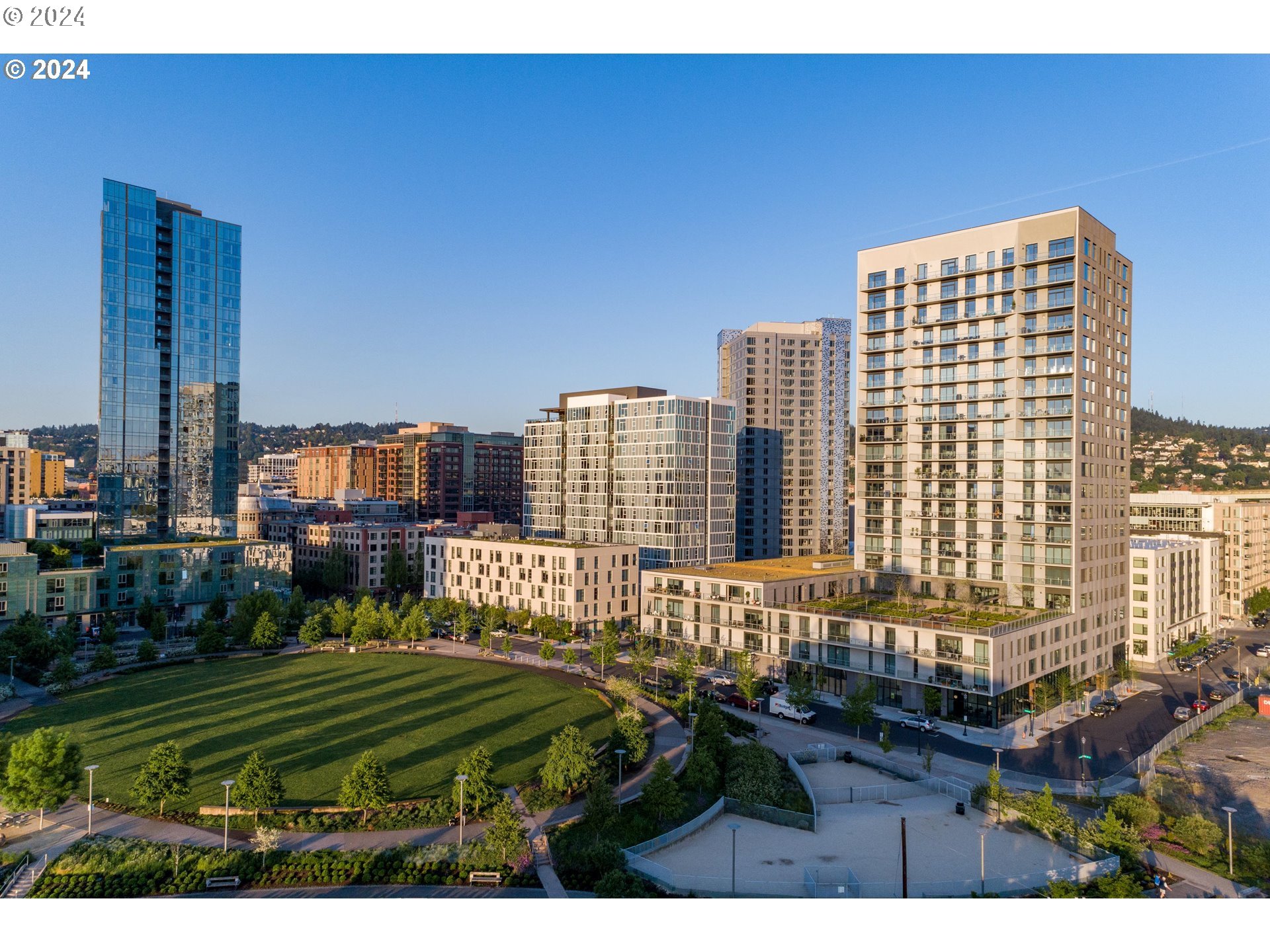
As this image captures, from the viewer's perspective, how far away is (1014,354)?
58.3 m

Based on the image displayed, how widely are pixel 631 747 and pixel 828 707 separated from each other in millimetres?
20506

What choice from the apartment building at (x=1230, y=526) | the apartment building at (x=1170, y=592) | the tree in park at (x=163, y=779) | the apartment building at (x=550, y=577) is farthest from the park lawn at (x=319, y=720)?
the apartment building at (x=1230, y=526)

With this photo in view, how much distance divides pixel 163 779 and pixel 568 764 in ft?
55.1

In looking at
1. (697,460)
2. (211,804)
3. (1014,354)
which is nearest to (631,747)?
(211,804)

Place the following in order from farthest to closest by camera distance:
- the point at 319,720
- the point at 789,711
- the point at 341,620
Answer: the point at 341,620
the point at 789,711
the point at 319,720

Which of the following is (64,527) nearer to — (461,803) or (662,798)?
(461,803)

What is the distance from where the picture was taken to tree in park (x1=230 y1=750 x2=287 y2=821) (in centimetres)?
3059

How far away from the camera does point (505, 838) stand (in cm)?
2762

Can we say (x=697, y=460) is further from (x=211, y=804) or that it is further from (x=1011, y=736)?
(x=211, y=804)

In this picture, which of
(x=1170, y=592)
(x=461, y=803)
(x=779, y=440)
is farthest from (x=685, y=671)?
(x=779, y=440)

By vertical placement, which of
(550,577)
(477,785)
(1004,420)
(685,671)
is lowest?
(685,671)

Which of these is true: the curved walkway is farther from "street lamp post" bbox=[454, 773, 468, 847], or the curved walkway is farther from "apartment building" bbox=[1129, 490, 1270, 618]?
"apartment building" bbox=[1129, 490, 1270, 618]

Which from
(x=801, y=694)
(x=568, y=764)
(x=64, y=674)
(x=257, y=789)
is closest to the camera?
(x=257, y=789)

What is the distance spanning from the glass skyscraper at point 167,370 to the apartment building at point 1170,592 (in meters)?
99.7
